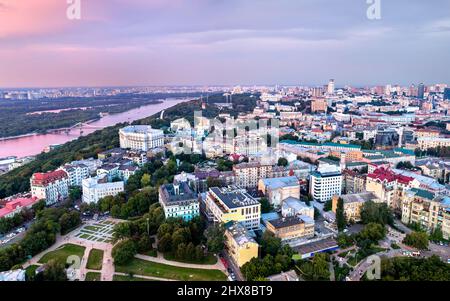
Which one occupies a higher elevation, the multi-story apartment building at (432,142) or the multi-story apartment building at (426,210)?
the multi-story apartment building at (432,142)

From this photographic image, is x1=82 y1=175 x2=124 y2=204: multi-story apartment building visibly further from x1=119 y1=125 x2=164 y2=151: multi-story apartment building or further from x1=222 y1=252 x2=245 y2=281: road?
x1=119 y1=125 x2=164 y2=151: multi-story apartment building

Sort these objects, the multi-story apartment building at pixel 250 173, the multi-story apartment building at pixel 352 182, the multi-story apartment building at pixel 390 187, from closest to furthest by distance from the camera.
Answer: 1. the multi-story apartment building at pixel 390 187
2. the multi-story apartment building at pixel 352 182
3. the multi-story apartment building at pixel 250 173

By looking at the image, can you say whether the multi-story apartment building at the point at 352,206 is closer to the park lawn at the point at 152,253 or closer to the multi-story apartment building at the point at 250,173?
the multi-story apartment building at the point at 250,173

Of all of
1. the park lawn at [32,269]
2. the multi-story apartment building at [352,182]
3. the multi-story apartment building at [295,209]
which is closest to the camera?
the park lawn at [32,269]

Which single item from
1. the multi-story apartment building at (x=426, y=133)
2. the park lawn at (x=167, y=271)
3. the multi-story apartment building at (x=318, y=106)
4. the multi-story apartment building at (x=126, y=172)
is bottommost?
the park lawn at (x=167, y=271)

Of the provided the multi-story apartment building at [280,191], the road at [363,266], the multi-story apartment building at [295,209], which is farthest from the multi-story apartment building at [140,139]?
the road at [363,266]

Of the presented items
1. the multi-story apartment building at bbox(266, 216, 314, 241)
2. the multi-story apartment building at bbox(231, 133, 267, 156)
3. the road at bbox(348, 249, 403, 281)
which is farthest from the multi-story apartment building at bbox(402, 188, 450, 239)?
the multi-story apartment building at bbox(231, 133, 267, 156)
